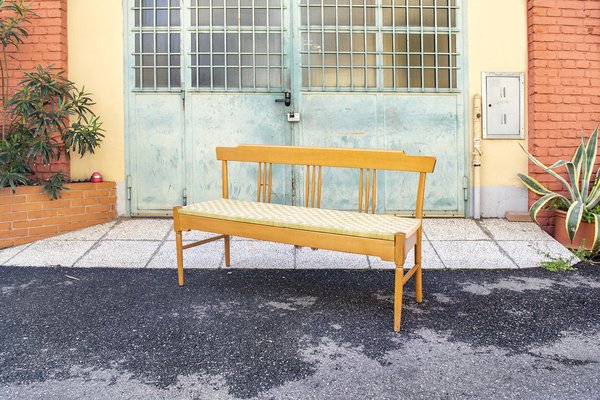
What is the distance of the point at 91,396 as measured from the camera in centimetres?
239

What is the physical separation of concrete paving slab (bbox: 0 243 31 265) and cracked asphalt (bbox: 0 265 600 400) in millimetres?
501

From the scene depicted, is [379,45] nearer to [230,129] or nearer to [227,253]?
[230,129]

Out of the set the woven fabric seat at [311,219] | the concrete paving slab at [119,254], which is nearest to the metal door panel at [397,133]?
the concrete paving slab at [119,254]

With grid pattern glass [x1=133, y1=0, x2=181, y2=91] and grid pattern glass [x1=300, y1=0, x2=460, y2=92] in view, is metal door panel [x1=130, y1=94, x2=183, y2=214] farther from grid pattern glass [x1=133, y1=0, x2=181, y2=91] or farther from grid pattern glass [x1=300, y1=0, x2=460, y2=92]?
grid pattern glass [x1=300, y1=0, x2=460, y2=92]

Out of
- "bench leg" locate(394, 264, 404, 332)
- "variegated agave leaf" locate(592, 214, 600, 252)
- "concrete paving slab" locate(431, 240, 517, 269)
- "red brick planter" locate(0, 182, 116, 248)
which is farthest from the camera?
"red brick planter" locate(0, 182, 116, 248)

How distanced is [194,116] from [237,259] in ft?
6.49

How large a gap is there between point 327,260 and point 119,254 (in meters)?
1.83

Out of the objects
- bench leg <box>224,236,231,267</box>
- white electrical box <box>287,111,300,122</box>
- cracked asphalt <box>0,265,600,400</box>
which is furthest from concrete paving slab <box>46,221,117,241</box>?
white electrical box <box>287,111,300,122</box>

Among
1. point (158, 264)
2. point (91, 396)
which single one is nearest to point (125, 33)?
point (158, 264)

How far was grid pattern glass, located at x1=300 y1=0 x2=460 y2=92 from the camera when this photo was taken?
597cm

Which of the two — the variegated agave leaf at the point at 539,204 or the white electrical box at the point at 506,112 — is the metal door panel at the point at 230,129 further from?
the variegated agave leaf at the point at 539,204

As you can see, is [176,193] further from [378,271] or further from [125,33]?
[378,271]

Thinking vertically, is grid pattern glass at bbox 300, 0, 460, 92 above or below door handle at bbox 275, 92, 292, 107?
above

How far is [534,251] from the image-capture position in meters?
4.91
